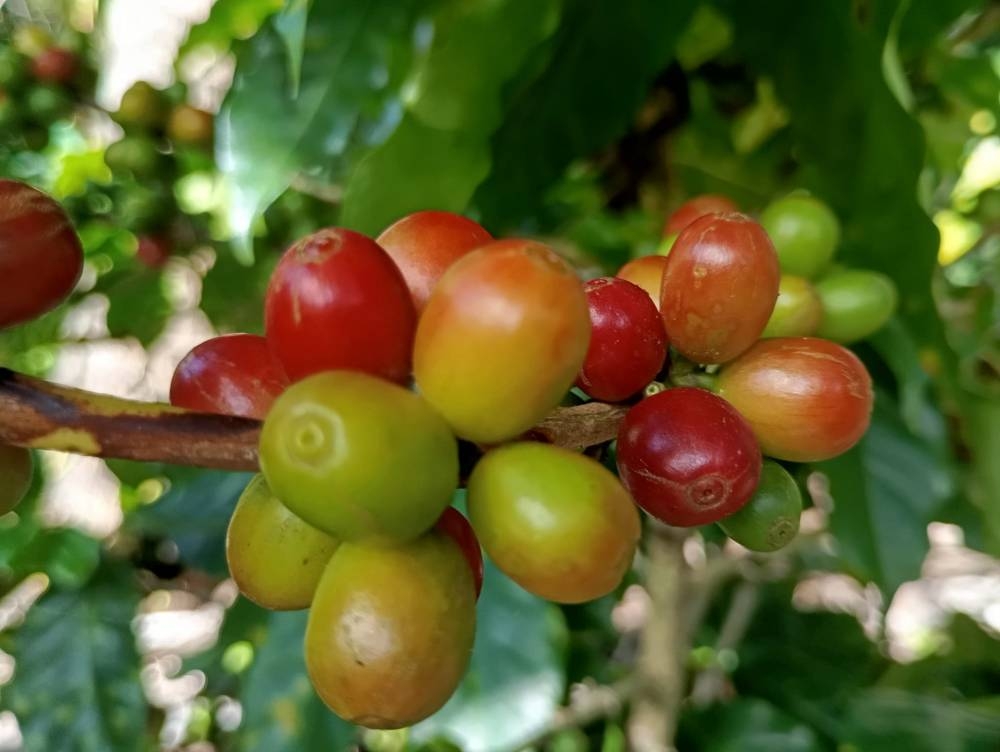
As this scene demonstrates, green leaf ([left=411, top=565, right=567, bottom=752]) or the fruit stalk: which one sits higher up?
green leaf ([left=411, top=565, right=567, bottom=752])

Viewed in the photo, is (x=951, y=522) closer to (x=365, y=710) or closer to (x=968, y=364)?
(x=968, y=364)

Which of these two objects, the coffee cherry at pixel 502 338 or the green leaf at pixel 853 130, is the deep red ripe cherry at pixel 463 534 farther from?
the green leaf at pixel 853 130

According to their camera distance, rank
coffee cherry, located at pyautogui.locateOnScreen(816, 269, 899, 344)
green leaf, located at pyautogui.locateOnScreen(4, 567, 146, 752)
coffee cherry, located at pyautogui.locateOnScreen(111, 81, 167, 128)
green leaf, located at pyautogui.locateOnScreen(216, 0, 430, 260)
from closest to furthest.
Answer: coffee cherry, located at pyautogui.locateOnScreen(816, 269, 899, 344)
green leaf, located at pyautogui.locateOnScreen(216, 0, 430, 260)
green leaf, located at pyautogui.locateOnScreen(4, 567, 146, 752)
coffee cherry, located at pyautogui.locateOnScreen(111, 81, 167, 128)

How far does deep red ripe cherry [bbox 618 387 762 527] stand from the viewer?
0.25m

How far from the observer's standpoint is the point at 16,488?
24 cm

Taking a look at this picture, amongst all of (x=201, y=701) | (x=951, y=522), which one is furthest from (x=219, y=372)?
(x=201, y=701)

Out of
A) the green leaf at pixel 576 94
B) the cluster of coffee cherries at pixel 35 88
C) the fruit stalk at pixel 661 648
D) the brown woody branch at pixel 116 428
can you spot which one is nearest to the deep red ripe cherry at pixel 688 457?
the brown woody branch at pixel 116 428

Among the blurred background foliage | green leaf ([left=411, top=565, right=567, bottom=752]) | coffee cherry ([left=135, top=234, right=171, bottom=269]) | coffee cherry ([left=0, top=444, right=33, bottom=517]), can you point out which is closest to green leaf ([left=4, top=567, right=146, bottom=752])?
the blurred background foliage

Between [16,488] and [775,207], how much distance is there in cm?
41

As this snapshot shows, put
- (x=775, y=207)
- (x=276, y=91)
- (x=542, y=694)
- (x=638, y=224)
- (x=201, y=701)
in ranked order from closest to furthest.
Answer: (x=775, y=207) → (x=276, y=91) → (x=542, y=694) → (x=638, y=224) → (x=201, y=701)

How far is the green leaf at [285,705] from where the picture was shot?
0.75m

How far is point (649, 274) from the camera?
14.3 inches

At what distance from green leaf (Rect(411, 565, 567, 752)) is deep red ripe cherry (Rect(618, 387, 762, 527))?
50 cm

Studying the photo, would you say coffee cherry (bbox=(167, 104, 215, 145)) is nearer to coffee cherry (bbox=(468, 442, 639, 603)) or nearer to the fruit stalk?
the fruit stalk
